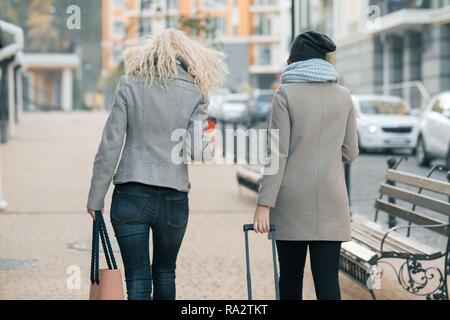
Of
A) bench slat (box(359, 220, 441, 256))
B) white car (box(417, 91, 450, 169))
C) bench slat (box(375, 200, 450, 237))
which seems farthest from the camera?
white car (box(417, 91, 450, 169))

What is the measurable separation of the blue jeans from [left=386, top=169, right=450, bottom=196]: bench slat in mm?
2983

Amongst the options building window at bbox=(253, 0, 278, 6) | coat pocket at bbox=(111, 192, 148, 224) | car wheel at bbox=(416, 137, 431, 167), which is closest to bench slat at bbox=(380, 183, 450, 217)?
coat pocket at bbox=(111, 192, 148, 224)

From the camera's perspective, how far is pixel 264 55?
9269 centimetres

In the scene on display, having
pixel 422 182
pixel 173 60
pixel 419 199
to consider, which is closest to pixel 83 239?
pixel 422 182

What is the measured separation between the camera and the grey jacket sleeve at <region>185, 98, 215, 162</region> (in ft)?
16.3

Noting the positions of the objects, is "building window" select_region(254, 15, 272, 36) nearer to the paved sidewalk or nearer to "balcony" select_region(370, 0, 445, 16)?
"balcony" select_region(370, 0, 445, 16)

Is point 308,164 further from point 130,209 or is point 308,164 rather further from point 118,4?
point 118,4

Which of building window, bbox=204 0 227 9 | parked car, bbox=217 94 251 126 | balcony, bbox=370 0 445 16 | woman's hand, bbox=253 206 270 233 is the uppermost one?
building window, bbox=204 0 227 9

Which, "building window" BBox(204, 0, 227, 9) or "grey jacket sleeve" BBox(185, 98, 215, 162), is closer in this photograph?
"grey jacket sleeve" BBox(185, 98, 215, 162)

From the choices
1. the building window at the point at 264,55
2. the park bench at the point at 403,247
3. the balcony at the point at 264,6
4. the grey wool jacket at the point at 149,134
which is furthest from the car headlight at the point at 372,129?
the building window at the point at 264,55

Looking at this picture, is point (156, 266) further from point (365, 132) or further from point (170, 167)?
point (365, 132)

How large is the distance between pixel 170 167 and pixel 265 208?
51 centimetres

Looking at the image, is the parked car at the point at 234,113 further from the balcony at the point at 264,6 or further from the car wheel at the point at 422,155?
the balcony at the point at 264,6

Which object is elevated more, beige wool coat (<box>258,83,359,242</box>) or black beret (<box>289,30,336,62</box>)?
black beret (<box>289,30,336,62</box>)
